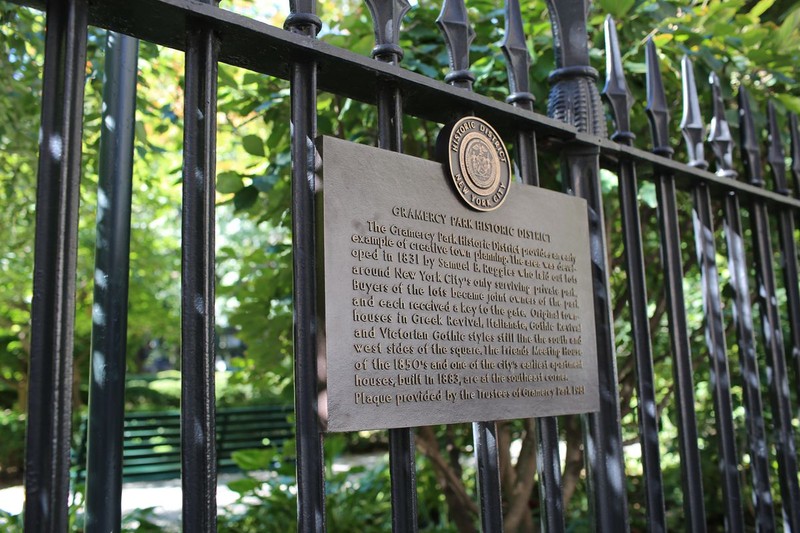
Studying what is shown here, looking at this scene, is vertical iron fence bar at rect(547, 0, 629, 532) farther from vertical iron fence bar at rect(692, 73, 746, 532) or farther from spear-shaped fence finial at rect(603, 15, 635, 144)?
vertical iron fence bar at rect(692, 73, 746, 532)

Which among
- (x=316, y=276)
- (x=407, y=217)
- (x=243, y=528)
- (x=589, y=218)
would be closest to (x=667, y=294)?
(x=589, y=218)

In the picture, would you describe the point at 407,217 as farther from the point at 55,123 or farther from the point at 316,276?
the point at 55,123

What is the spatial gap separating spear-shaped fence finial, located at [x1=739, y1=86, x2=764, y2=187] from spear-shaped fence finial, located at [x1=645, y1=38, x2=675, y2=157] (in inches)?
24.0

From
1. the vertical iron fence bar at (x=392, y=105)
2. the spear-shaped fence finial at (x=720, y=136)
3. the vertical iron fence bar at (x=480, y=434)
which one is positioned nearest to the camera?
the vertical iron fence bar at (x=392, y=105)

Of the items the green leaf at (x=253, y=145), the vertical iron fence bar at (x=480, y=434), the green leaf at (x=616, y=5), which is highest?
the green leaf at (x=616, y=5)

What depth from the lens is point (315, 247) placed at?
65.3 inches

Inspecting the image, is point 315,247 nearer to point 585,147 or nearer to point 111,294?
point 111,294

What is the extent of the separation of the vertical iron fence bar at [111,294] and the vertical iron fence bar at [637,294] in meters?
1.70

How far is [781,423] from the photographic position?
9.43ft

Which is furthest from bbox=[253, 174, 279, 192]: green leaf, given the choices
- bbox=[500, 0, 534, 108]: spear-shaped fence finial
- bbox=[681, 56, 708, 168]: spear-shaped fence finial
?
bbox=[681, 56, 708, 168]: spear-shaped fence finial

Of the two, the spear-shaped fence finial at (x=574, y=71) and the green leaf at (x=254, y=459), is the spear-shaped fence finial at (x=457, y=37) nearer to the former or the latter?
the spear-shaped fence finial at (x=574, y=71)

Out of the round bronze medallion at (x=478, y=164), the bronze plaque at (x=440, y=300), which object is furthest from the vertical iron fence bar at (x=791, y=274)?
the round bronze medallion at (x=478, y=164)

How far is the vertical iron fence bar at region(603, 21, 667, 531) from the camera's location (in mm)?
2359

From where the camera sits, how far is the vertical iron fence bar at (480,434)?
1.88m
